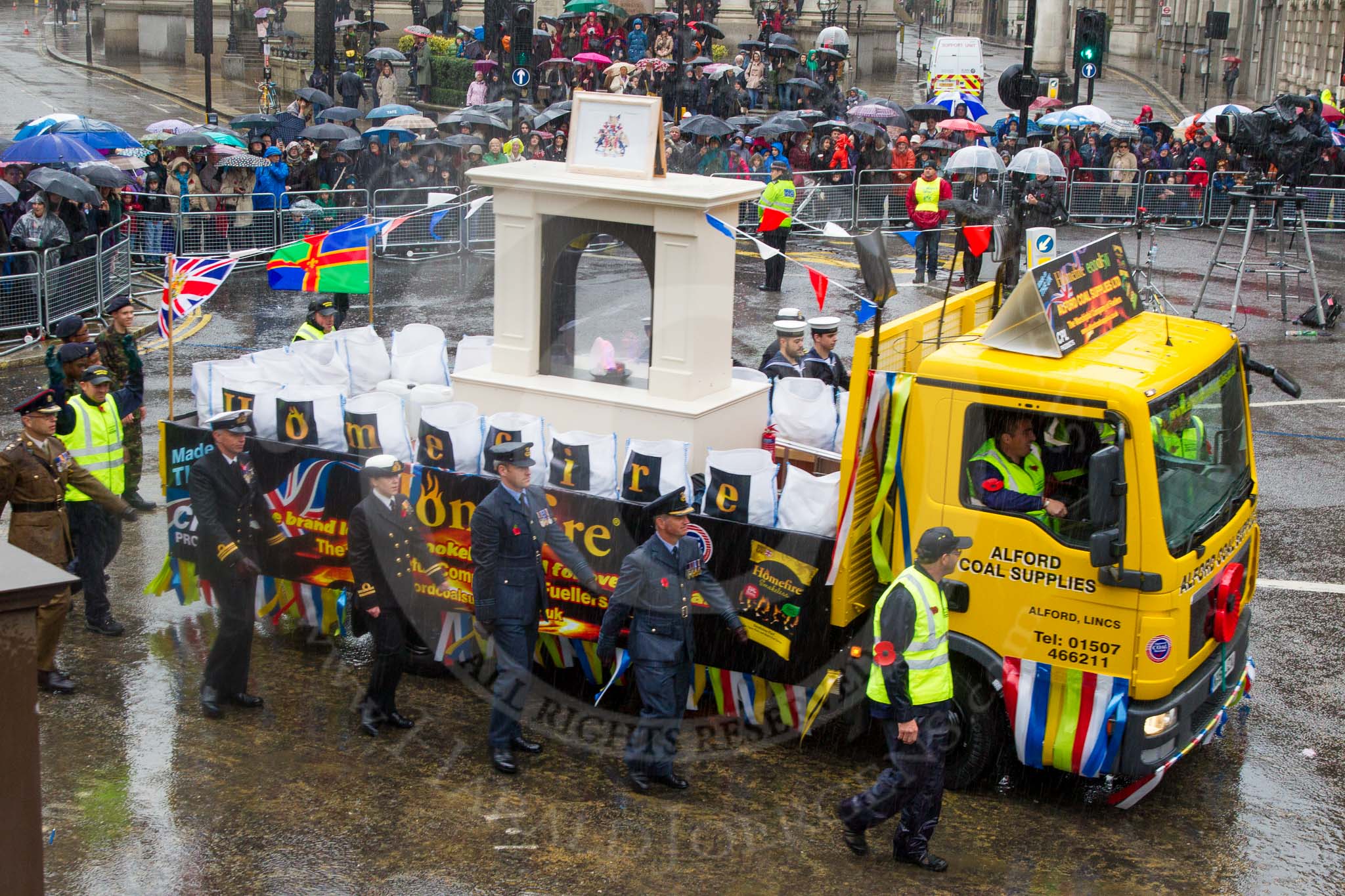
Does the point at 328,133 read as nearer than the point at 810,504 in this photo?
No

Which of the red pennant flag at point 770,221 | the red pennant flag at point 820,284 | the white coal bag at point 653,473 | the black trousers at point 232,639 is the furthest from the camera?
the red pennant flag at point 770,221

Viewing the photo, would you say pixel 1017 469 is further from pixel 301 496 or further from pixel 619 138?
pixel 301 496

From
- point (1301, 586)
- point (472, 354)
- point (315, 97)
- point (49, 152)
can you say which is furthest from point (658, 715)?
point (315, 97)

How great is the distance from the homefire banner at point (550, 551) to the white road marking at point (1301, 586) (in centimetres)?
444

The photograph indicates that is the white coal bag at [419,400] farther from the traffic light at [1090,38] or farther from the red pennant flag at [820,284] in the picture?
the traffic light at [1090,38]

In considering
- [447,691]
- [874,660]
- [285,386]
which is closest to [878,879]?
[874,660]

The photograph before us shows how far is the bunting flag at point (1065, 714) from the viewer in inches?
276

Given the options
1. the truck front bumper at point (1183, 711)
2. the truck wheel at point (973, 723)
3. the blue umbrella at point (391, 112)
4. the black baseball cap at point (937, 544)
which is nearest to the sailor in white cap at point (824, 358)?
the truck wheel at point (973, 723)

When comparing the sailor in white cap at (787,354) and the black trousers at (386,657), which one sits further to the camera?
the sailor in white cap at (787,354)

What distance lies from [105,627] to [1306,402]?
11.9 metres

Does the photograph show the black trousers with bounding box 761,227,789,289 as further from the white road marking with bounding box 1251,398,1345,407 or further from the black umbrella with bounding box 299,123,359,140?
the black umbrella with bounding box 299,123,359,140

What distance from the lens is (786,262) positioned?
21.6 meters

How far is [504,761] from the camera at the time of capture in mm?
7699

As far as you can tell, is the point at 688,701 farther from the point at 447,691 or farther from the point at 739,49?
the point at 739,49
